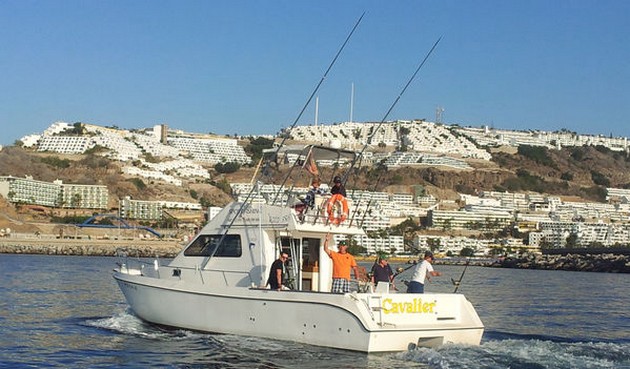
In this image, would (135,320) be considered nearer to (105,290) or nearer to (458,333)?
(458,333)

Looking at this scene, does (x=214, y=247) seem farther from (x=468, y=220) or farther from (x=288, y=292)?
(x=468, y=220)

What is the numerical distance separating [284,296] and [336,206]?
6.76 feet

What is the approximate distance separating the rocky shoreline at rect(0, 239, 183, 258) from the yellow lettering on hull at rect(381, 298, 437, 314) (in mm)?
63989

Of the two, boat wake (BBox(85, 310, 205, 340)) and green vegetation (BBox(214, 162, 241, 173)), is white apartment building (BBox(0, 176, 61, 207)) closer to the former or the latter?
green vegetation (BBox(214, 162, 241, 173))

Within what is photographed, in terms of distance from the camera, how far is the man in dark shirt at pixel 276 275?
47.6 ft

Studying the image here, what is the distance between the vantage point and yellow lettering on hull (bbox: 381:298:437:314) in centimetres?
1377

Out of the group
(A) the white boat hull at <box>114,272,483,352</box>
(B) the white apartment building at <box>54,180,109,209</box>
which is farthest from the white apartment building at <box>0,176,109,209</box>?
(A) the white boat hull at <box>114,272,483,352</box>

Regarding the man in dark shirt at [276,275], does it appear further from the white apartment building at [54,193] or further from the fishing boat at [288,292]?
the white apartment building at [54,193]

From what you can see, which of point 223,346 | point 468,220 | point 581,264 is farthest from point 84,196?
point 223,346

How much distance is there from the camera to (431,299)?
1423 cm

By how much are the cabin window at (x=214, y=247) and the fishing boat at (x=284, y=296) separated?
0.7 inches

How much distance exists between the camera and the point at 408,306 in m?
14.0

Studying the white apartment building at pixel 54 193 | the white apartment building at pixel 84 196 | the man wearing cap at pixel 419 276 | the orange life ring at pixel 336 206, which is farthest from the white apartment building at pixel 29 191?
the man wearing cap at pixel 419 276

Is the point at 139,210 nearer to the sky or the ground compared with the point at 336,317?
nearer to the sky
